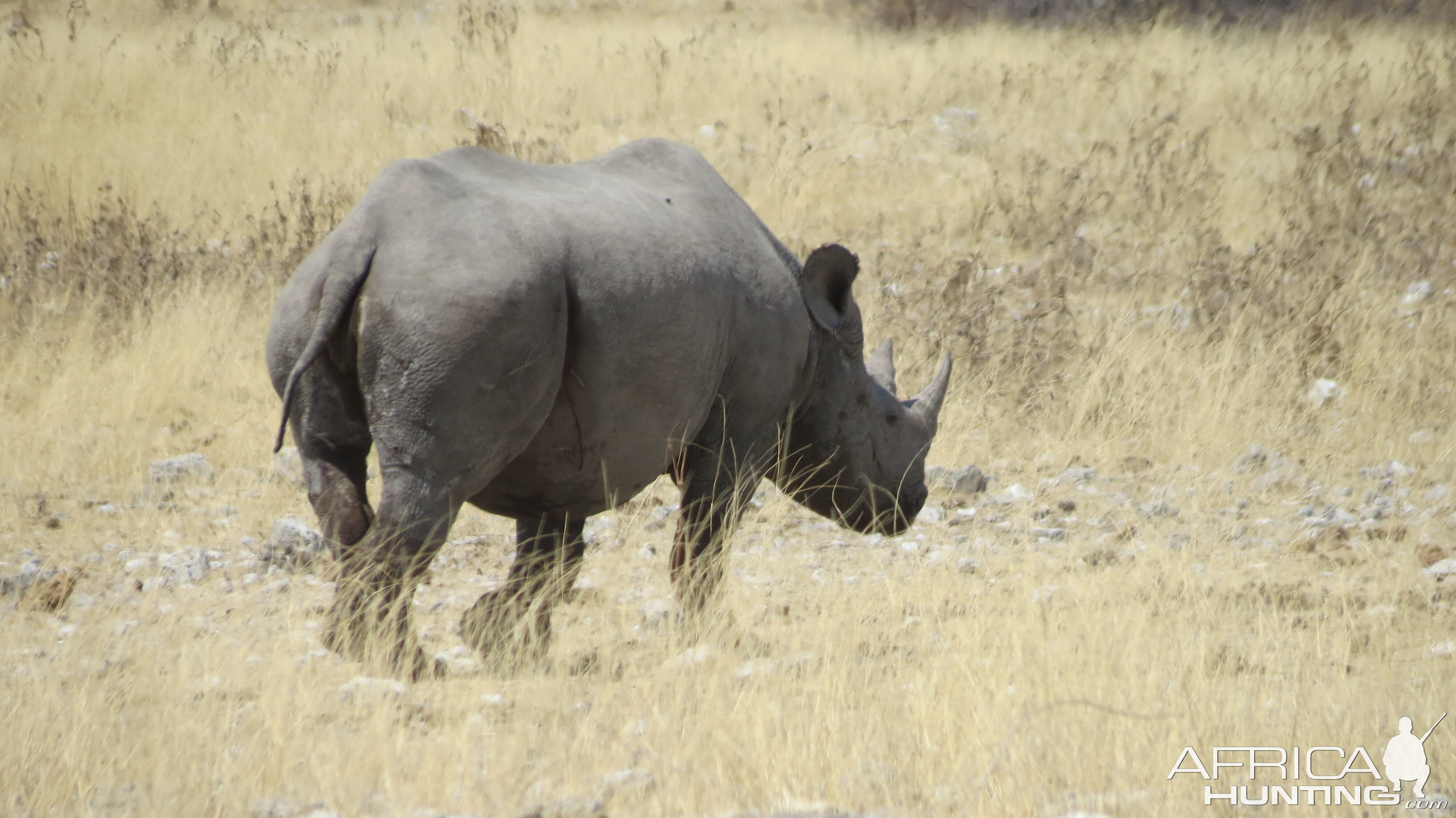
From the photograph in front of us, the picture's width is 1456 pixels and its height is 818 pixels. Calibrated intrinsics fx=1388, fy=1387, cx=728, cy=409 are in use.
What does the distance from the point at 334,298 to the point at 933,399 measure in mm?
3054

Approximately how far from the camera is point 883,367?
21.2 feet

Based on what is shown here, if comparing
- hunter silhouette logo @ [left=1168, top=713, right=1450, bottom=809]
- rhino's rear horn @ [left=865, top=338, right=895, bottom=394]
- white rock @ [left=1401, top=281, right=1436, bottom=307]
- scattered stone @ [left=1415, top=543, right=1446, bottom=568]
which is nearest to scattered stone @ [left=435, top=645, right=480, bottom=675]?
rhino's rear horn @ [left=865, top=338, right=895, bottom=394]

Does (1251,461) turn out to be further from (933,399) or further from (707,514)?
(707,514)

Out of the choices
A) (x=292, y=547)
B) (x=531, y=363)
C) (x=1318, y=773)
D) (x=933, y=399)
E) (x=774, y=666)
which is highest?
(x=531, y=363)

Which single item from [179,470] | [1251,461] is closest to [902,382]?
[1251,461]

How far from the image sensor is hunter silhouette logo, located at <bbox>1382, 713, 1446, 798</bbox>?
11.6ft

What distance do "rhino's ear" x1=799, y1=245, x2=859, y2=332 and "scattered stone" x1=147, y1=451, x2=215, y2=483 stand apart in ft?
11.7

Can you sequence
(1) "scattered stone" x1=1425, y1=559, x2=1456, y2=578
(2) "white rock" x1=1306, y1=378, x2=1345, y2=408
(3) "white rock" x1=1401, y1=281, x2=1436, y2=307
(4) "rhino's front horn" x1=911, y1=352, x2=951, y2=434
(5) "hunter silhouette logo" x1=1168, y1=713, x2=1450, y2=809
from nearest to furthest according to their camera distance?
(5) "hunter silhouette logo" x1=1168, y1=713, x2=1450, y2=809 → (1) "scattered stone" x1=1425, y1=559, x2=1456, y2=578 → (4) "rhino's front horn" x1=911, y1=352, x2=951, y2=434 → (2) "white rock" x1=1306, y1=378, x2=1345, y2=408 → (3) "white rock" x1=1401, y1=281, x2=1436, y2=307

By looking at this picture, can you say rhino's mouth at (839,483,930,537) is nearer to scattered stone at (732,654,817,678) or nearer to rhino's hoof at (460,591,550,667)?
scattered stone at (732,654,817,678)

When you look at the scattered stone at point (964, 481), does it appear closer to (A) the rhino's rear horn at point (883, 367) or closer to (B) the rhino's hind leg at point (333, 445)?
(A) the rhino's rear horn at point (883, 367)

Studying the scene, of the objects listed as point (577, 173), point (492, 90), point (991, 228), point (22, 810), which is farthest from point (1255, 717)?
point (492, 90)

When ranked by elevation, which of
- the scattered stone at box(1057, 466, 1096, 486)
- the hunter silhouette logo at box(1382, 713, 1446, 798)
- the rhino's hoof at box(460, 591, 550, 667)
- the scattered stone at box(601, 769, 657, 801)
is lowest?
the scattered stone at box(1057, 466, 1096, 486)

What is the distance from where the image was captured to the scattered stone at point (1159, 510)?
6945 millimetres

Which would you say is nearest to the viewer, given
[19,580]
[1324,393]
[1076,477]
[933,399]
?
[19,580]
